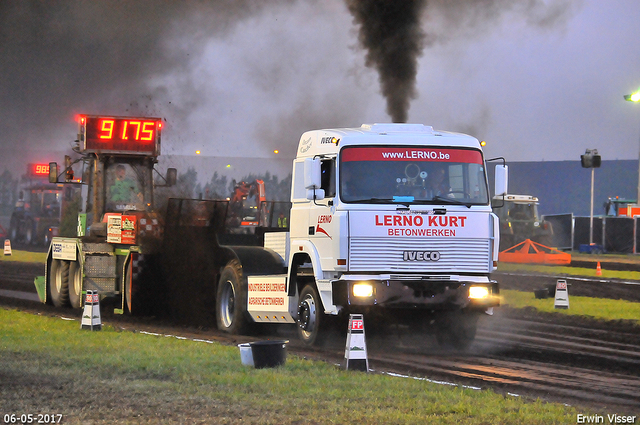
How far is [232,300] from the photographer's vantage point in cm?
1622

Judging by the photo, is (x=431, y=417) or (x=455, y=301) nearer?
(x=431, y=417)

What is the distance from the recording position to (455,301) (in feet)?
42.1

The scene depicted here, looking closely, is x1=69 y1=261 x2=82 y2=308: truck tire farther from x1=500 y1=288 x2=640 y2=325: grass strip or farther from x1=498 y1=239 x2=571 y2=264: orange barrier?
x1=498 y1=239 x2=571 y2=264: orange barrier

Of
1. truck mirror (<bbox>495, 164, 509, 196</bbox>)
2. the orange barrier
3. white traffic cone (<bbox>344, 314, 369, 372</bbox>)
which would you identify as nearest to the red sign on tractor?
white traffic cone (<bbox>344, 314, 369, 372</bbox>)

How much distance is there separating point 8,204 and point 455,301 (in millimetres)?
55578

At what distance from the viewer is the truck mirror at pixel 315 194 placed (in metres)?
13.0

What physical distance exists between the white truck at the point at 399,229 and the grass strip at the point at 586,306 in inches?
244

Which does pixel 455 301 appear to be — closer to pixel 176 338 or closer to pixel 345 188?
pixel 345 188

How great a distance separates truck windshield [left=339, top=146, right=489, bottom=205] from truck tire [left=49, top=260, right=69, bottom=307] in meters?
10.3

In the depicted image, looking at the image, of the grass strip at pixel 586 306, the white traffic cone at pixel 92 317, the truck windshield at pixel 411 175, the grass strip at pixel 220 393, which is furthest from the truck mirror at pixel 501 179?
the white traffic cone at pixel 92 317

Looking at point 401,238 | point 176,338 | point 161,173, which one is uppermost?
point 161,173

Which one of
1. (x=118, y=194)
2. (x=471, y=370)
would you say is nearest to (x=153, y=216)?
(x=118, y=194)

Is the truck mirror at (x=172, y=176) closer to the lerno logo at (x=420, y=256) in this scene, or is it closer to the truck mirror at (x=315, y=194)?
the truck mirror at (x=315, y=194)

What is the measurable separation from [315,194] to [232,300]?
13.0 ft
